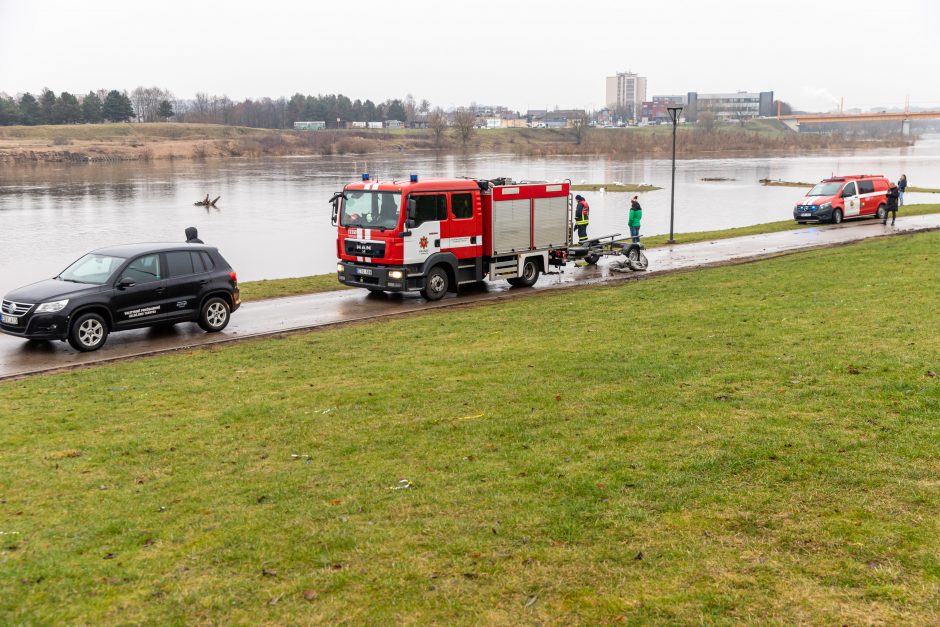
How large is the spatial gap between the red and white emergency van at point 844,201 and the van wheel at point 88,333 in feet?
97.3

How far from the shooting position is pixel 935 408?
887 cm

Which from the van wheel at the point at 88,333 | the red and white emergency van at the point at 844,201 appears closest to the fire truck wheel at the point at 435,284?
the van wheel at the point at 88,333

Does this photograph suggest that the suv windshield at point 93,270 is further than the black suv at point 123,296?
Yes

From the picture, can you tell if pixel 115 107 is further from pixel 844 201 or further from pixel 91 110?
pixel 844 201

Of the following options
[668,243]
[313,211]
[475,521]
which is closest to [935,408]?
[475,521]

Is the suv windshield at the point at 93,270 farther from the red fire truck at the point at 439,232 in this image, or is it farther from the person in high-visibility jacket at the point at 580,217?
the person in high-visibility jacket at the point at 580,217

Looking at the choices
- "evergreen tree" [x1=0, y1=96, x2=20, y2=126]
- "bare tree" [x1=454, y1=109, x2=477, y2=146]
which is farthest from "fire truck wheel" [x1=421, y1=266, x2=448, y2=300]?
"evergreen tree" [x1=0, y1=96, x2=20, y2=126]

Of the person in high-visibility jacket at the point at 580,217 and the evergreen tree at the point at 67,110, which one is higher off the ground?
the evergreen tree at the point at 67,110

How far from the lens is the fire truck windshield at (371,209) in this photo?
65.3 feet

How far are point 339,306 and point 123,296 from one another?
5.43 meters

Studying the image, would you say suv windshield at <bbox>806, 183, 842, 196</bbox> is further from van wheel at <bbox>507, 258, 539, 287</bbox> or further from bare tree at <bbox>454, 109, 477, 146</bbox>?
bare tree at <bbox>454, 109, 477, 146</bbox>

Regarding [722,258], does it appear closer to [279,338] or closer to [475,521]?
[279,338]

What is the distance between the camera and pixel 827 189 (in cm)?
3738

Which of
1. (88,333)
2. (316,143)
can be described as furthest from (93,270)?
(316,143)
